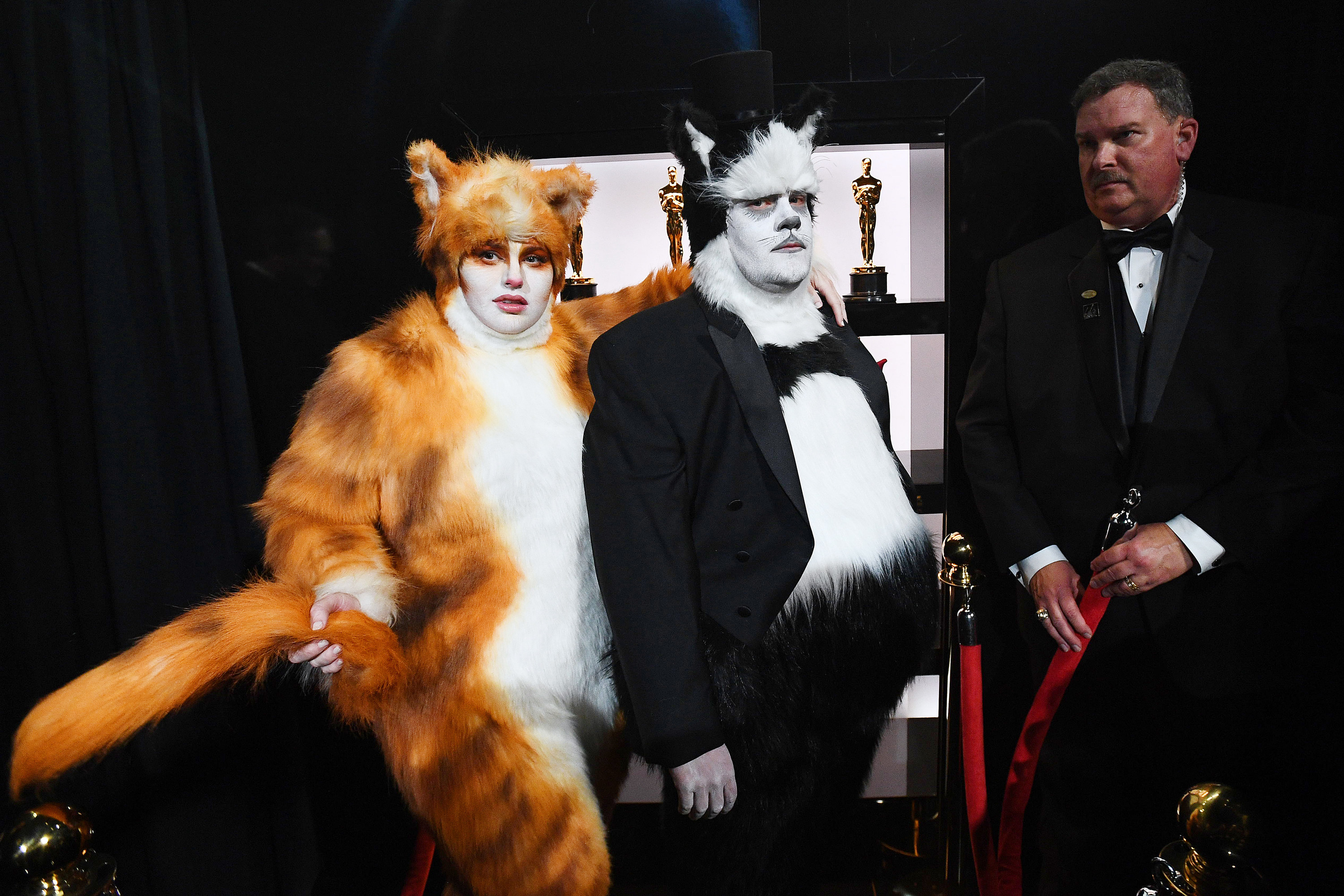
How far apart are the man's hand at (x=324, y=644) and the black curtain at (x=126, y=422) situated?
1.43ft

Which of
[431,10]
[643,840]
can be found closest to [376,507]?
[643,840]

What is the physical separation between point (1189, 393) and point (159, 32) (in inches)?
78.7

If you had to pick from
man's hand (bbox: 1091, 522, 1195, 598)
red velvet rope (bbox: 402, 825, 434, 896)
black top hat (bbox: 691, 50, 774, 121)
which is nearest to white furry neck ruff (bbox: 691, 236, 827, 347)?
black top hat (bbox: 691, 50, 774, 121)

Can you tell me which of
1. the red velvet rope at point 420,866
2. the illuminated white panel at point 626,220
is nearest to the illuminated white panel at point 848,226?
the illuminated white panel at point 626,220

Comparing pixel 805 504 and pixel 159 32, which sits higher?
pixel 159 32

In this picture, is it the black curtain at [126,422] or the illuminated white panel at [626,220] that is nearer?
the black curtain at [126,422]

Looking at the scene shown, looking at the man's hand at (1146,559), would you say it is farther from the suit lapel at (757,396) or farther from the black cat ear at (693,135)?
the black cat ear at (693,135)

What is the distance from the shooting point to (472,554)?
1294 mm

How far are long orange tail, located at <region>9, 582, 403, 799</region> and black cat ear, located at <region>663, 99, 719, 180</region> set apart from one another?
850mm

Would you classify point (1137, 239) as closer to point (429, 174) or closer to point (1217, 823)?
point (1217, 823)

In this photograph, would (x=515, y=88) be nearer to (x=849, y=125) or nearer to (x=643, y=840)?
(x=849, y=125)

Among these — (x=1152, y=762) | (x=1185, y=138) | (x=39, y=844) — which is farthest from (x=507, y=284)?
(x=1152, y=762)

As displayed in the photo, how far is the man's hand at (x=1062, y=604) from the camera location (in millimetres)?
1569

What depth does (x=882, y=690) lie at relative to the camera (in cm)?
139
